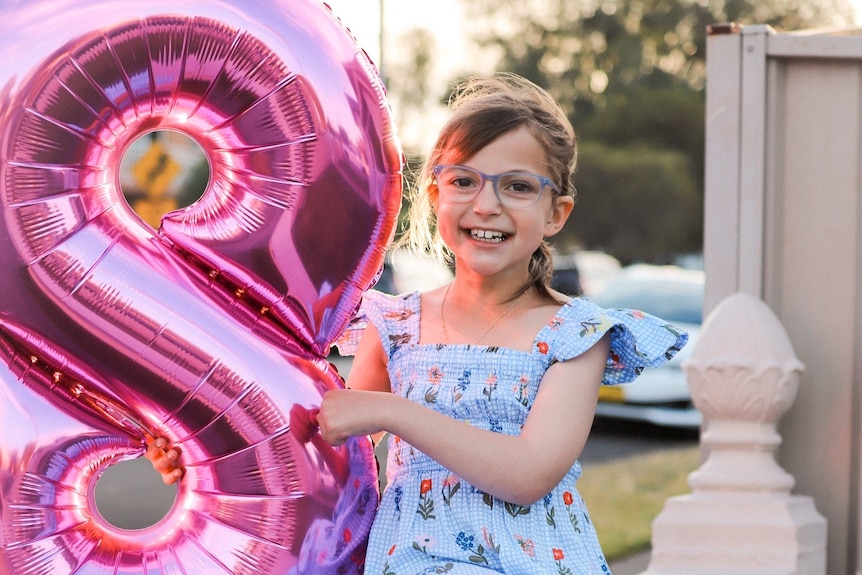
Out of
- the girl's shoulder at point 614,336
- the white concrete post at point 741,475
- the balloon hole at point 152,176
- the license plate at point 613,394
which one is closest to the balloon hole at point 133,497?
the white concrete post at point 741,475

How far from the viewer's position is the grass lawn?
233 inches

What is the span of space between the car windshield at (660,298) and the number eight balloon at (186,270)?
8622mm

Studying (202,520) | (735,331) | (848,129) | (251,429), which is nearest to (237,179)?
(251,429)

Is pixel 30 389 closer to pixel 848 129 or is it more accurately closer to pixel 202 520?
pixel 202 520

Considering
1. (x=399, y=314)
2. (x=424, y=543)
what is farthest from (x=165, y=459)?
(x=399, y=314)

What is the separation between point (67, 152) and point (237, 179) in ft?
0.88

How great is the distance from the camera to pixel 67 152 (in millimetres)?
1996

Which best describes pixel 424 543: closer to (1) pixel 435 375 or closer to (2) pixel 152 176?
(1) pixel 435 375

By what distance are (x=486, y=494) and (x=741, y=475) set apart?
5.95 feet

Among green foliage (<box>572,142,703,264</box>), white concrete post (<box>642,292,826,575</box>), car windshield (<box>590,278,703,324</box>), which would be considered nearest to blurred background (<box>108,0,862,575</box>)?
green foliage (<box>572,142,703,264</box>)

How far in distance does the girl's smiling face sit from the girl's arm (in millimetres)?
289

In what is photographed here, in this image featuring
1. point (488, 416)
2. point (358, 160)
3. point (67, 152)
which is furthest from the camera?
point (488, 416)

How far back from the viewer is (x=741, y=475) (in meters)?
3.87

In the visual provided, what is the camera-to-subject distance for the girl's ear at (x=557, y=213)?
241 centimetres
